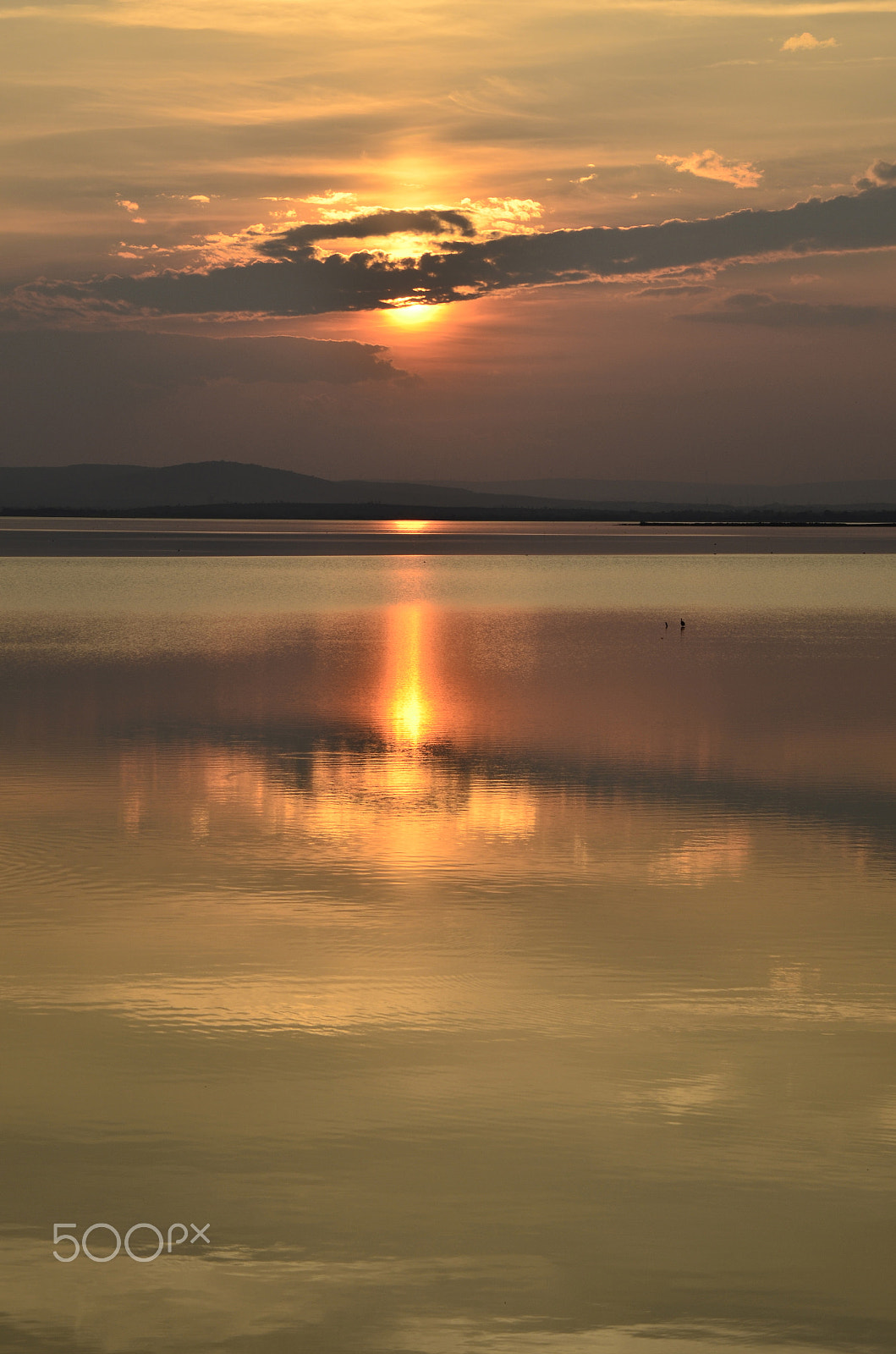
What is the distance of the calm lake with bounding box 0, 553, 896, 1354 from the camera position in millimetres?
6609

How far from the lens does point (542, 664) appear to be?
1371 inches

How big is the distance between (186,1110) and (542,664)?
26.8 m

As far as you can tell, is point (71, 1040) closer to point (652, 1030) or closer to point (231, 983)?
point (231, 983)

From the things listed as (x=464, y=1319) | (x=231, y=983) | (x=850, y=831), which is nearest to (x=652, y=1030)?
(x=231, y=983)

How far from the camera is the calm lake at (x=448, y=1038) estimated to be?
6609mm
